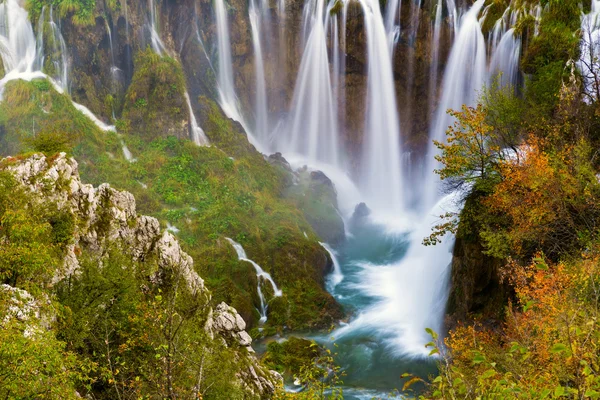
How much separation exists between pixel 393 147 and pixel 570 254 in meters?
31.9

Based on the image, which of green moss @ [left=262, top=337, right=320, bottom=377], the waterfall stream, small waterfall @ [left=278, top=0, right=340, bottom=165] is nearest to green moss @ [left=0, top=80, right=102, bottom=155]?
the waterfall stream

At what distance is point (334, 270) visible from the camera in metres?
32.8

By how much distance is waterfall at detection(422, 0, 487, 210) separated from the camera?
128ft

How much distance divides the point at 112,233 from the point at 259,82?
34.4 metres

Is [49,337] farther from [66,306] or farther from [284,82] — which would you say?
[284,82]

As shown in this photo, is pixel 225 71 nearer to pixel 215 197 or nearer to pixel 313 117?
pixel 313 117

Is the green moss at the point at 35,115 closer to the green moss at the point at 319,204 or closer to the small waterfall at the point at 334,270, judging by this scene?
the green moss at the point at 319,204

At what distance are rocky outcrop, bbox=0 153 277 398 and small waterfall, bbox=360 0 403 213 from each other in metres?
29.7

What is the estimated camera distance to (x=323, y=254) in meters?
31.9

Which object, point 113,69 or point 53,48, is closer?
point 53,48

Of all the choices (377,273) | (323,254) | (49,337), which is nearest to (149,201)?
(323,254)

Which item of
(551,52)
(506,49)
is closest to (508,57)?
(506,49)

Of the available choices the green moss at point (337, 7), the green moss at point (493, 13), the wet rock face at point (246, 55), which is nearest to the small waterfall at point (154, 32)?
the wet rock face at point (246, 55)

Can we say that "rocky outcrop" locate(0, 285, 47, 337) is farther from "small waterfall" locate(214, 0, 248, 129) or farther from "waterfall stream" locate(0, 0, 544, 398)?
"small waterfall" locate(214, 0, 248, 129)
